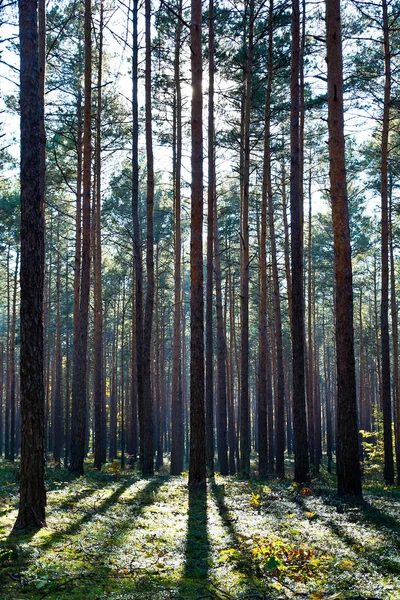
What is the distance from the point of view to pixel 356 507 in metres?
8.20

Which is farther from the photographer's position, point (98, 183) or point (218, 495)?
point (98, 183)

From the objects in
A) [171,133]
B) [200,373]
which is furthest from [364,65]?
[200,373]

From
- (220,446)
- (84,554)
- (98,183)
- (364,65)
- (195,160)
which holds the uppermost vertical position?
(364,65)

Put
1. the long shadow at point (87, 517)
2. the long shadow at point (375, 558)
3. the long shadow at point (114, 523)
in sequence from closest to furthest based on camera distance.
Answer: the long shadow at point (114, 523) → the long shadow at point (375, 558) → the long shadow at point (87, 517)

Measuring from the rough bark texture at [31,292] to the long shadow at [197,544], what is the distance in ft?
5.85

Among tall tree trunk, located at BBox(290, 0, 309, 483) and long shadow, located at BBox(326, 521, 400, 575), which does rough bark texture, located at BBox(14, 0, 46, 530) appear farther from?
tall tree trunk, located at BBox(290, 0, 309, 483)

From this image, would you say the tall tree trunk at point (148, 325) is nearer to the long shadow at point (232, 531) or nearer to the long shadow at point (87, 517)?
the long shadow at point (87, 517)

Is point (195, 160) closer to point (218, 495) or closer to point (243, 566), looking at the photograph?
point (218, 495)

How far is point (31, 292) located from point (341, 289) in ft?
17.8

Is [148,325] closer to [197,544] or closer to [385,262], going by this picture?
[385,262]

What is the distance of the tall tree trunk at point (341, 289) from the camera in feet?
29.4

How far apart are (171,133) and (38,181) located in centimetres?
1538

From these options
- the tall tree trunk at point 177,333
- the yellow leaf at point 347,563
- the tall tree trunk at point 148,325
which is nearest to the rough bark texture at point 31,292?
the yellow leaf at point 347,563

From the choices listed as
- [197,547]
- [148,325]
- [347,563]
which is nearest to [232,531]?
[197,547]
